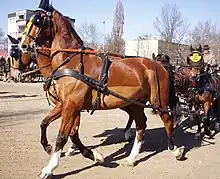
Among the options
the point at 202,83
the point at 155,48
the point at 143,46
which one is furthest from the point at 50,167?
the point at 143,46

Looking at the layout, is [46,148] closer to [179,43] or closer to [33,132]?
[33,132]

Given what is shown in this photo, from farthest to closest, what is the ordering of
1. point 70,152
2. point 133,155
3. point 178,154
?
1. point 70,152
2. point 178,154
3. point 133,155

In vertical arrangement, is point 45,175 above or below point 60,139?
below

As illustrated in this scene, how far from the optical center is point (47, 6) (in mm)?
6031

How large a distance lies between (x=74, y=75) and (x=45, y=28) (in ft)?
3.19

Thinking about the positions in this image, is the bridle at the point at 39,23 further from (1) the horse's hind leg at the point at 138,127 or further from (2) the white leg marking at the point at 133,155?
(2) the white leg marking at the point at 133,155

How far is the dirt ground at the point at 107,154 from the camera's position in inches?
247

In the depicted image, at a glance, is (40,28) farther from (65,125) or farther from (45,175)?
(45,175)

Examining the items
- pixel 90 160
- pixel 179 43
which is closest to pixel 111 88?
pixel 90 160

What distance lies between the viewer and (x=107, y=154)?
24.7 ft

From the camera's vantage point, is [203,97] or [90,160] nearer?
[90,160]

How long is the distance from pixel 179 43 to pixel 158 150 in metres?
38.8

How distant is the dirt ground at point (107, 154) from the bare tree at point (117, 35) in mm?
37952

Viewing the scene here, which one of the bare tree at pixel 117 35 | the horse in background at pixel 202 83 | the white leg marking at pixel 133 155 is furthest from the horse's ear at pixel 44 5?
the bare tree at pixel 117 35
